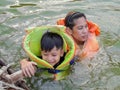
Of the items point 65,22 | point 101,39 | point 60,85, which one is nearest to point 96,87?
point 60,85

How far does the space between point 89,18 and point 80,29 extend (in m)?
1.72

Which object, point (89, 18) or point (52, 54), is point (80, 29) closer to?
point (52, 54)

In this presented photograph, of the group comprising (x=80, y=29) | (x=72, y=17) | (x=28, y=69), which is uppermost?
(x=72, y=17)

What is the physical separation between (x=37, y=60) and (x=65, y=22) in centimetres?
117

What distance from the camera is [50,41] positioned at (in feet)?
14.4

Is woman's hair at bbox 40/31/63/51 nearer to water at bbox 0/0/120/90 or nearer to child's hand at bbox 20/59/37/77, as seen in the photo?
child's hand at bbox 20/59/37/77

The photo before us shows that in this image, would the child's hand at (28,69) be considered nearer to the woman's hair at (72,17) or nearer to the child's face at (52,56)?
the child's face at (52,56)

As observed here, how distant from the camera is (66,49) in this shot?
15.6 ft

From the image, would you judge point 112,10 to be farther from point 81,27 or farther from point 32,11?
point 81,27

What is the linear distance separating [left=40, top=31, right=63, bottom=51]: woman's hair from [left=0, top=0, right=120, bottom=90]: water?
0.50m

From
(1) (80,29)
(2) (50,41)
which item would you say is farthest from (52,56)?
(1) (80,29)

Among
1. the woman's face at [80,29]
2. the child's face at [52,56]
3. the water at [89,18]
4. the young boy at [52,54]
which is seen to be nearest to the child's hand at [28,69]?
the young boy at [52,54]

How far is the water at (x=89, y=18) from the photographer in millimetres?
4613

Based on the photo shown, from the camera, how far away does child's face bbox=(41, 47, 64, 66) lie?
14.2 feet
